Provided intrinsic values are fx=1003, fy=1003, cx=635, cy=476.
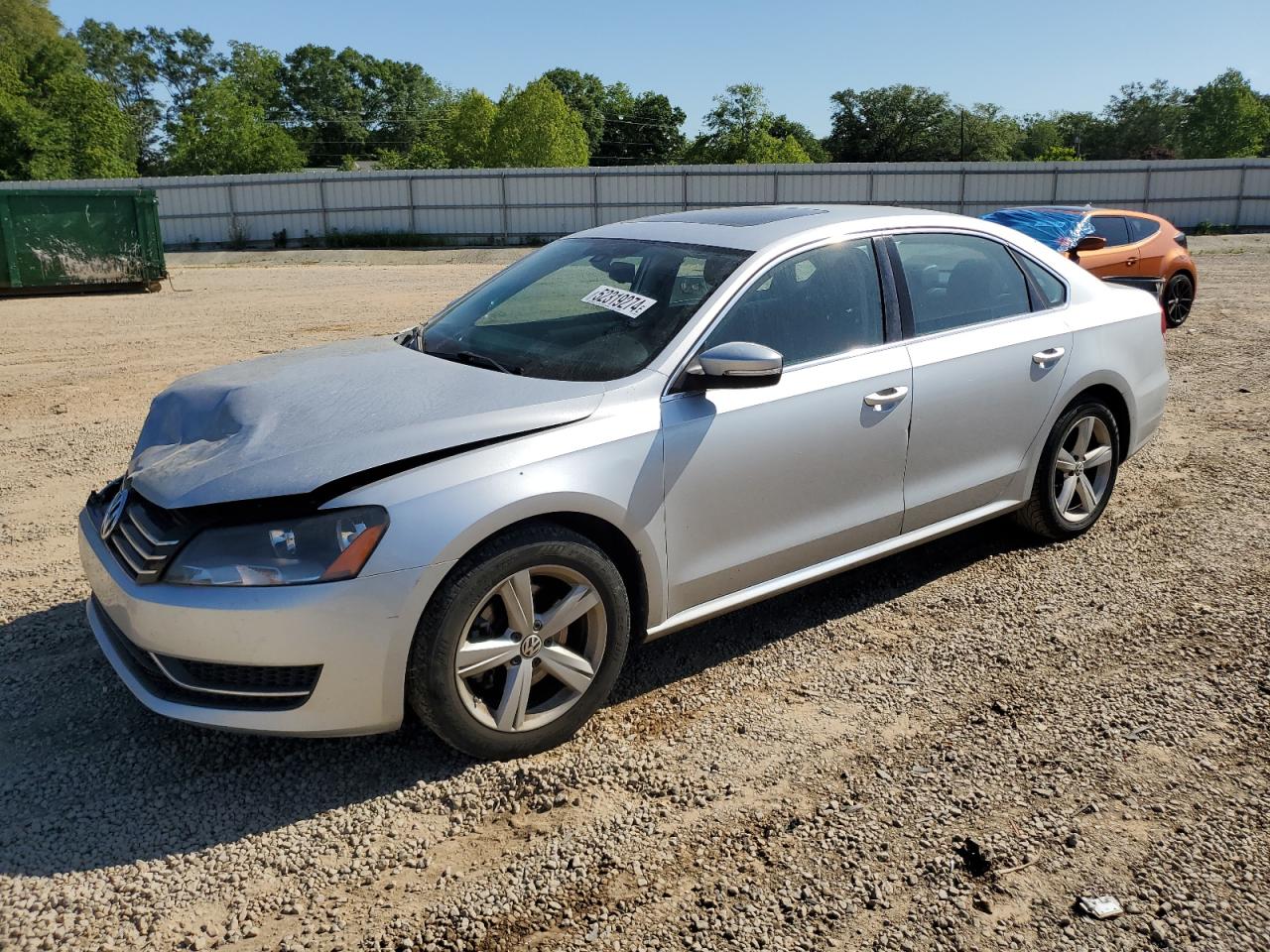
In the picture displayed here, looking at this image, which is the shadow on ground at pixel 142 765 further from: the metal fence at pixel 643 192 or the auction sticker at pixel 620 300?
the metal fence at pixel 643 192

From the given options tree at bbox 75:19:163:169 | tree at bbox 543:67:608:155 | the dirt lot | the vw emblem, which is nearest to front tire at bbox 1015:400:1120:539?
the dirt lot

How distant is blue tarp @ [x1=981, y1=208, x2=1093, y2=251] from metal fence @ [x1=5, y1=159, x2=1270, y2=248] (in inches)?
859

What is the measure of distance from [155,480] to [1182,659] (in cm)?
381

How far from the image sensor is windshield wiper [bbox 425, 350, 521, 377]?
3.73 metres

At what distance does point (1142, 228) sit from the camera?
40.2 feet

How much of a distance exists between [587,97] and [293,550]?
377 feet

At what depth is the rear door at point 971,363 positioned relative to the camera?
4219mm

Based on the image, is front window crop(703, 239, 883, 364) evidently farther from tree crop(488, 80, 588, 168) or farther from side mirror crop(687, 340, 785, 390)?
tree crop(488, 80, 588, 168)

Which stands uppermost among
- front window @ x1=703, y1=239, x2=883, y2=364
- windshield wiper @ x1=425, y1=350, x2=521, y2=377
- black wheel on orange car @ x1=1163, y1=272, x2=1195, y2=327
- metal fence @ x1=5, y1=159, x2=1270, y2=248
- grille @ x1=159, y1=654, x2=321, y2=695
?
metal fence @ x1=5, y1=159, x2=1270, y2=248

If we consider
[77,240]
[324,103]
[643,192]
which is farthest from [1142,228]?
[324,103]

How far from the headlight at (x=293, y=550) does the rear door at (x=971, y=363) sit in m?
2.31

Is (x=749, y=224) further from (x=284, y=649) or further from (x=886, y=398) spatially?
(x=284, y=649)

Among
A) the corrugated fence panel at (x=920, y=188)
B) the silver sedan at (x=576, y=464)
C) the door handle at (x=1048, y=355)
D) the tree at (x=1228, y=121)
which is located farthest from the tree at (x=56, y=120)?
the tree at (x=1228, y=121)

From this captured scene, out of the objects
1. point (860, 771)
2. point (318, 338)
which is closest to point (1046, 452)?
point (860, 771)
